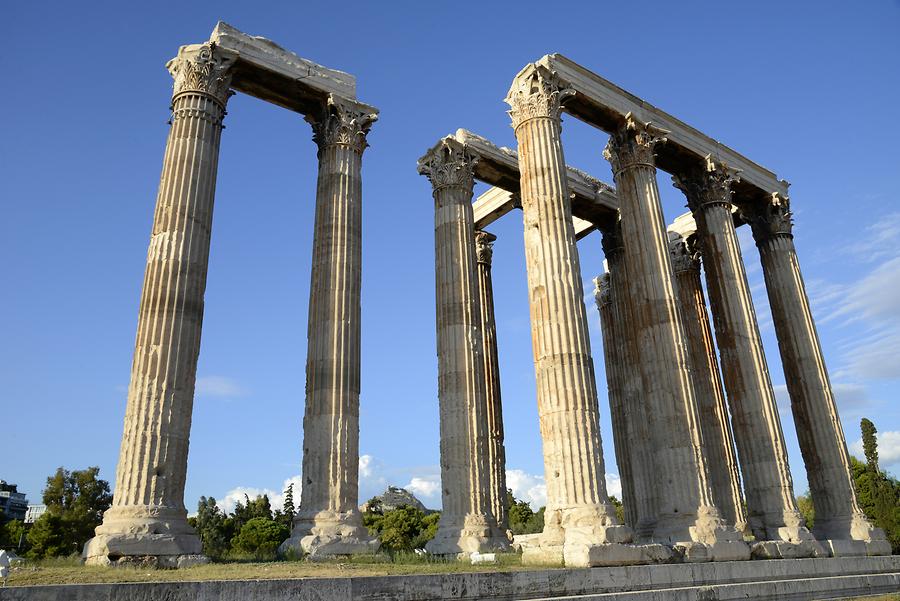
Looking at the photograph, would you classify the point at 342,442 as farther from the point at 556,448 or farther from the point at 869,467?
the point at 869,467

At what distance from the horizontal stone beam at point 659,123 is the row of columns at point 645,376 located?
0.66m

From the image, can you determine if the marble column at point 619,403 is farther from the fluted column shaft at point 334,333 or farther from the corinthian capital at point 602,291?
the fluted column shaft at point 334,333

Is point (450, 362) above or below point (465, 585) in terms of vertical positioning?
A: above

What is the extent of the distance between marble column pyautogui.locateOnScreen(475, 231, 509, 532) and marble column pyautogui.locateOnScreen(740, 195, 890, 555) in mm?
11665

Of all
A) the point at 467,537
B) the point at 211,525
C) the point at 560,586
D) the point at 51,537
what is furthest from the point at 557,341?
the point at 211,525

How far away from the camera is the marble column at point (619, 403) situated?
3019 centimetres

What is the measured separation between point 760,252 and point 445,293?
16.2 metres

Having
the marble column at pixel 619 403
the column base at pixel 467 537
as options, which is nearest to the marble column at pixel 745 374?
the marble column at pixel 619 403

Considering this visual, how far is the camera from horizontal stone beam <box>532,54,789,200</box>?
2405 cm

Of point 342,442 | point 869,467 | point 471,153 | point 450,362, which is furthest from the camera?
point 869,467

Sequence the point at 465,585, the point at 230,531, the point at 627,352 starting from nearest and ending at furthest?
the point at 465,585 < the point at 627,352 < the point at 230,531

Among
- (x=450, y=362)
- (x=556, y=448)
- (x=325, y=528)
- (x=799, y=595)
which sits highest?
(x=450, y=362)

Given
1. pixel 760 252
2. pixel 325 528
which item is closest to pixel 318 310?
pixel 325 528

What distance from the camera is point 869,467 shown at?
56.0 m
